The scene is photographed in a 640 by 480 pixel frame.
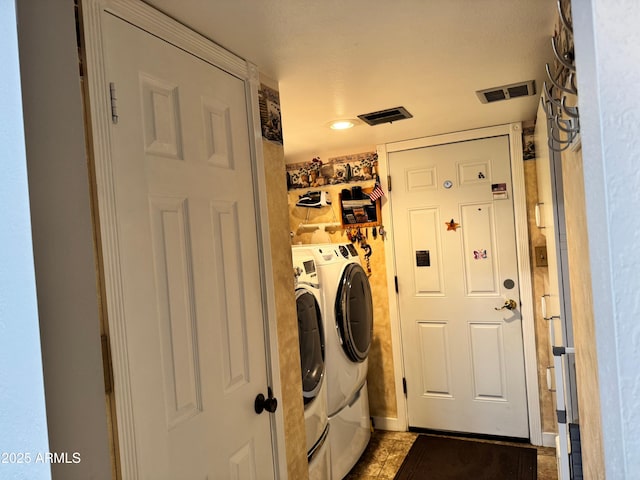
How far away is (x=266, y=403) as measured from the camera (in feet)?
5.52

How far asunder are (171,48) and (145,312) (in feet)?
2.50

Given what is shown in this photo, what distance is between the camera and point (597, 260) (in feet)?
1.81

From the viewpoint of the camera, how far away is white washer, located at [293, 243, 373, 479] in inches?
108

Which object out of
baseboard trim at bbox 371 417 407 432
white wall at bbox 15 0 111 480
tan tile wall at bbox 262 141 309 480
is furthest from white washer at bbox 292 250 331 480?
white wall at bbox 15 0 111 480

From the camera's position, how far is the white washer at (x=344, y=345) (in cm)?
275

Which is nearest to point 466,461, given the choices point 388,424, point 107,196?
point 388,424

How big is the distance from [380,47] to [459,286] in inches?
82.3

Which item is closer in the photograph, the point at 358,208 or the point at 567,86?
the point at 567,86

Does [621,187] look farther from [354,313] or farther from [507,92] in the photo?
[354,313]

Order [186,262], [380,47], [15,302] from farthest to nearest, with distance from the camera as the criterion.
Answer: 1. [380,47]
2. [186,262]
3. [15,302]

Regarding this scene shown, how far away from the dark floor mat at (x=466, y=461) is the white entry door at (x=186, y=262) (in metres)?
1.59

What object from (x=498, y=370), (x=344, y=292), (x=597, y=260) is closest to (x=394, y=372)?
(x=498, y=370)

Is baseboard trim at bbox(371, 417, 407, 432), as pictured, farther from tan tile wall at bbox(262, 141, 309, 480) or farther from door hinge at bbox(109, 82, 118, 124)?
door hinge at bbox(109, 82, 118, 124)

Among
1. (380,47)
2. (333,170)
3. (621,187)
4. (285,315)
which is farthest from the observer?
(333,170)
